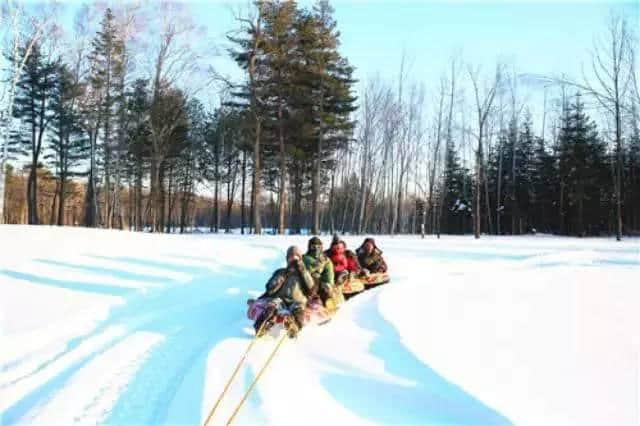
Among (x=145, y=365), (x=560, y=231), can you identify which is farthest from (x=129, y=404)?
(x=560, y=231)

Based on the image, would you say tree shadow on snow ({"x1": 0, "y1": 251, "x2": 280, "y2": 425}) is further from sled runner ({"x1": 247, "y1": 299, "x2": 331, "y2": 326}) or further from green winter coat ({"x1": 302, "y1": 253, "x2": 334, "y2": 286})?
green winter coat ({"x1": 302, "y1": 253, "x2": 334, "y2": 286})

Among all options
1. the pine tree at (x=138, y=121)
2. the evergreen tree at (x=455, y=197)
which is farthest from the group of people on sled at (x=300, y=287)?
the evergreen tree at (x=455, y=197)

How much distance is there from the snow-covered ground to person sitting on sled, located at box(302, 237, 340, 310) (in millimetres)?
347

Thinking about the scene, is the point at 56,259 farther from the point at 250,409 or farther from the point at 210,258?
the point at 250,409

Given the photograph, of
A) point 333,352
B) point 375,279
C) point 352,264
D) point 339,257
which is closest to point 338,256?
point 339,257

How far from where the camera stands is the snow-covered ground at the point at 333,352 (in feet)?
12.6

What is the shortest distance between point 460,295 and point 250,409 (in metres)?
5.79

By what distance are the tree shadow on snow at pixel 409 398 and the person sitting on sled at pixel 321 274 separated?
2188 mm

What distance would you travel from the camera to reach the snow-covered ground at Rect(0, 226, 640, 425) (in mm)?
3828

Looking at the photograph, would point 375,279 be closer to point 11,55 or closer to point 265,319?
point 265,319

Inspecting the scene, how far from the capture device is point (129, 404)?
4.04 metres

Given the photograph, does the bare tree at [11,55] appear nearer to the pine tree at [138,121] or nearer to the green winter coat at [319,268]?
the pine tree at [138,121]

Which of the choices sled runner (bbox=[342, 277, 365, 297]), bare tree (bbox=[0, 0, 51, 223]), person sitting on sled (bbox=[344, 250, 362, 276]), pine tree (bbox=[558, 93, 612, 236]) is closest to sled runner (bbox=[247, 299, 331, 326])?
sled runner (bbox=[342, 277, 365, 297])

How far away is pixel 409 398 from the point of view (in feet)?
13.5
